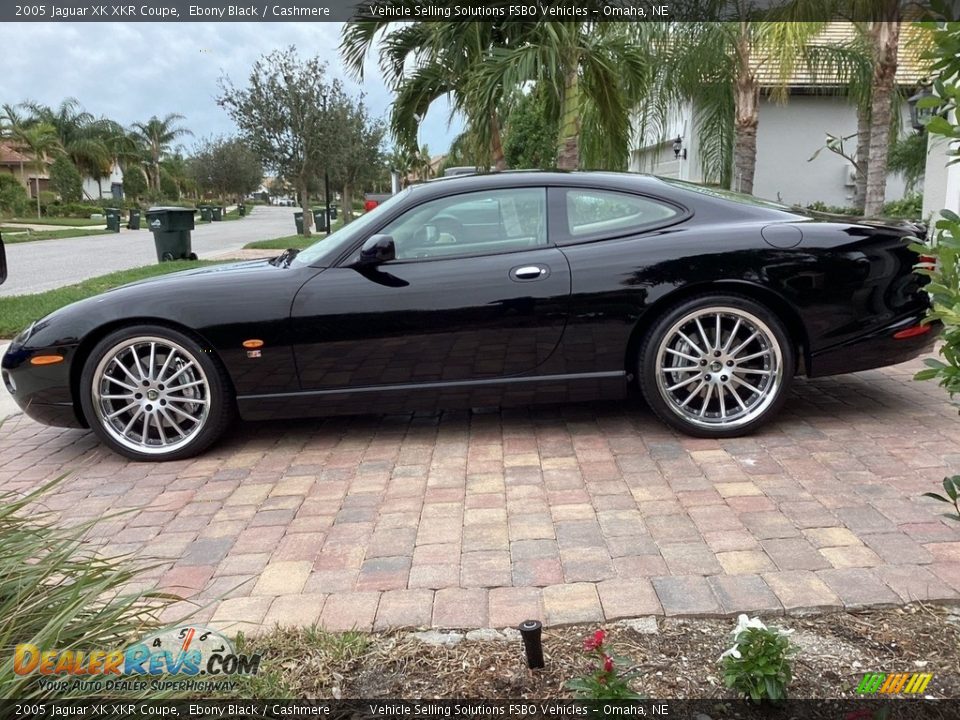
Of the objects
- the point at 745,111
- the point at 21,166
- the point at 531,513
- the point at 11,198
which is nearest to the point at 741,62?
the point at 745,111

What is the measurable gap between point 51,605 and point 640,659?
5.26ft

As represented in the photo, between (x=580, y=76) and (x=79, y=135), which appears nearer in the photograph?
(x=580, y=76)

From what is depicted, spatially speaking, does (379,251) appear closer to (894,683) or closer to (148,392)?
(148,392)

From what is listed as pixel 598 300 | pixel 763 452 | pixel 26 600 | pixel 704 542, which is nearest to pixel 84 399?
pixel 26 600

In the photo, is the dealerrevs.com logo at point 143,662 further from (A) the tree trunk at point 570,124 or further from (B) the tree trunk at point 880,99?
(B) the tree trunk at point 880,99

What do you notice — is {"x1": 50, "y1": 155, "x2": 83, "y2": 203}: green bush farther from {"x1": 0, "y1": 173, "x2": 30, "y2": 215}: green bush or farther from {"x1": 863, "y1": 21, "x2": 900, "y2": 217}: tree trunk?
{"x1": 863, "y1": 21, "x2": 900, "y2": 217}: tree trunk

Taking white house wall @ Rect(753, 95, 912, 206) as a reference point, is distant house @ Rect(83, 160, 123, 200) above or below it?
above

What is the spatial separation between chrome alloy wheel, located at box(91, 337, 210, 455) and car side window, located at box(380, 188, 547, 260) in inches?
50.9

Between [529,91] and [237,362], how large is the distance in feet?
21.3

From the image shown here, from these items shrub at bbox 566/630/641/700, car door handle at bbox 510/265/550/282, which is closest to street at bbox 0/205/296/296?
car door handle at bbox 510/265/550/282

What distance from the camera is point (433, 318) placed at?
4031 millimetres

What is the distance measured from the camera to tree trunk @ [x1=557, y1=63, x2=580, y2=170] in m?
9.00

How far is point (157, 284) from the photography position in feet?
13.7

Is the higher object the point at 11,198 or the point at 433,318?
the point at 11,198
